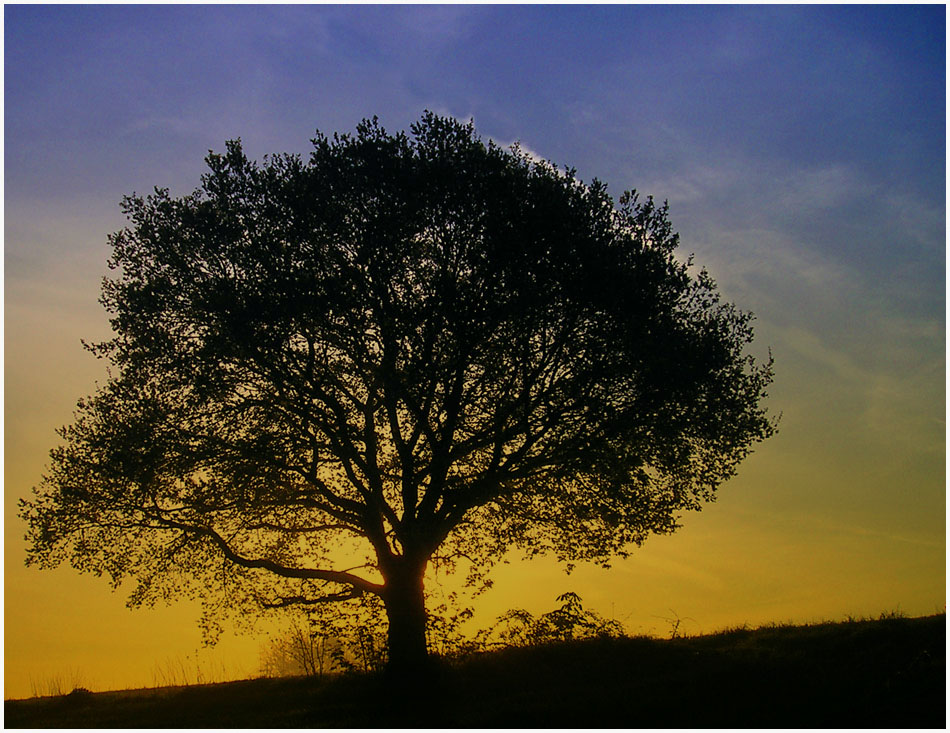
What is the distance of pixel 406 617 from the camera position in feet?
95.3

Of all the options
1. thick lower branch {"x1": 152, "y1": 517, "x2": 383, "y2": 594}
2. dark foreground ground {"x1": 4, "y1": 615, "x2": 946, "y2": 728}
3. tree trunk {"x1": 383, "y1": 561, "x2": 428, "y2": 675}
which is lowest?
dark foreground ground {"x1": 4, "y1": 615, "x2": 946, "y2": 728}

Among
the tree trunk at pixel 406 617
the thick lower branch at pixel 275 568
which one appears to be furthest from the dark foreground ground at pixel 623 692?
the thick lower branch at pixel 275 568

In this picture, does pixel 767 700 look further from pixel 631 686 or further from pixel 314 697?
pixel 314 697

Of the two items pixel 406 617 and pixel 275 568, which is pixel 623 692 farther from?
pixel 275 568

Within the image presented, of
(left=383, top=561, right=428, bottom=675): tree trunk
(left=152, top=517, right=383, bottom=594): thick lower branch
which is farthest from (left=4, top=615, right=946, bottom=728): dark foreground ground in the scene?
(left=152, top=517, right=383, bottom=594): thick lower branch

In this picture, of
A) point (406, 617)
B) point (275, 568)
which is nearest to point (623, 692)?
point (406, 617)

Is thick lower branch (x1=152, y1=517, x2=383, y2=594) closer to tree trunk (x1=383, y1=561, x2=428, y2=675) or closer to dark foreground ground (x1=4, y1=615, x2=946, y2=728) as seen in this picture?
tree trunk (x1=383, y1=561, x2=428, y2=675)

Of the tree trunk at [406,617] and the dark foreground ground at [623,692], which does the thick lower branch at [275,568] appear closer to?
the tree trunk at [406,617]

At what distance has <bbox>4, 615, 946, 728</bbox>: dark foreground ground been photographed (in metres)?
22.4

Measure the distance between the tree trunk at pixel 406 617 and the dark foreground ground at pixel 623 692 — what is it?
81 centimetres

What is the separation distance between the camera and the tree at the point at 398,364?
94.5 ft

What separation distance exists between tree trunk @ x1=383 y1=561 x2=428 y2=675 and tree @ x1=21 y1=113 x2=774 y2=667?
0.26ft

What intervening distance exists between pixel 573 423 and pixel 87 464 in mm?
17300

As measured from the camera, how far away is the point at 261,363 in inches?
1127
